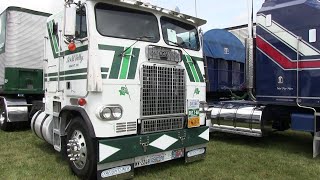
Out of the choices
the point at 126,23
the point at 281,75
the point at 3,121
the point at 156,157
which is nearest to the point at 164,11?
the point at 126,23

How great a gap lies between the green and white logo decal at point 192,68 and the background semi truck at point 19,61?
210 inches

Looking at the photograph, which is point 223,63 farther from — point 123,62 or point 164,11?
point 123,62

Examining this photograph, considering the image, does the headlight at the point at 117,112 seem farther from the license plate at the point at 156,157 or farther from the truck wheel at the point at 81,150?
the license plate at the point at 156,157

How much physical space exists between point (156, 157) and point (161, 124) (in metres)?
0.55

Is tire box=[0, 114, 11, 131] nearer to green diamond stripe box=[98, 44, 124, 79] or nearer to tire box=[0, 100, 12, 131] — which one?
tire box=[0, 100, 12, 131]

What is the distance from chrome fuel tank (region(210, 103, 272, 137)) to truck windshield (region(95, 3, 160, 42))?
3466 mm

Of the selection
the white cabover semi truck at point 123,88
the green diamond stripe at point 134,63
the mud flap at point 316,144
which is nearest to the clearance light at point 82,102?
the white cabover semi truck at point 123,88

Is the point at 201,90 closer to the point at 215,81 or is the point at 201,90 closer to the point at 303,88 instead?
the point at 303,88

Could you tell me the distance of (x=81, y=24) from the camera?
17.3ft

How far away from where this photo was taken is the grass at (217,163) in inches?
222

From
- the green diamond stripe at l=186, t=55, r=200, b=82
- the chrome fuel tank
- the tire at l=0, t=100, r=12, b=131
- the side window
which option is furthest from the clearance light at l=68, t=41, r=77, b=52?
the tire at l=0, t=100, r=12, b=131

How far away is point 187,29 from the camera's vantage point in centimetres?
651

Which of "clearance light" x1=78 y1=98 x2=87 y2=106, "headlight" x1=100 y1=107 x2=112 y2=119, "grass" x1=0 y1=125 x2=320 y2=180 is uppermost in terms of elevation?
"clearance light" x1=78 y1=98 x2=87 y2=106

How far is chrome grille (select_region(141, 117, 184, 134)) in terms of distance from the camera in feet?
17.7
